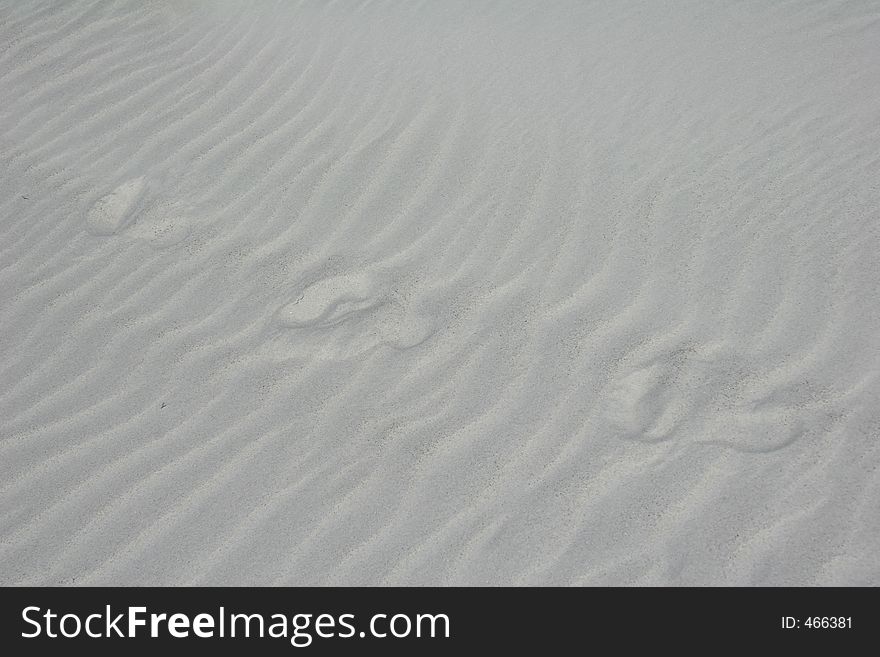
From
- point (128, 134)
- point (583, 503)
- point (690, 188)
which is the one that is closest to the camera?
point (583, 503)

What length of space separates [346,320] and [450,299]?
1.50 feet

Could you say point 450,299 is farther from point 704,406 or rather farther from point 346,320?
point 704,406

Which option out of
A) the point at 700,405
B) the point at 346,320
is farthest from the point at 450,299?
the point at 700,405

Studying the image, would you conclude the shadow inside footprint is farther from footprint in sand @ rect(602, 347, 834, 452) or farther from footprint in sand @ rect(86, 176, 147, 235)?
footprint in sand @ rect(86, 176, 147, 235)

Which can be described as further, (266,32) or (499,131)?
(266,32)

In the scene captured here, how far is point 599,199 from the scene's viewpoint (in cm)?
354

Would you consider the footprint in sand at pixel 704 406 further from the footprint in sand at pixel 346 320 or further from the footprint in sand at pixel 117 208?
the footprint in sand at pixel 117 208

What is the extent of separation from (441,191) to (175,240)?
1347 mm

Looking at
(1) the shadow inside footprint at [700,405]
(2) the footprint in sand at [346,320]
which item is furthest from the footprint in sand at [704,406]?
(2) the footprint in sand at [346,320]

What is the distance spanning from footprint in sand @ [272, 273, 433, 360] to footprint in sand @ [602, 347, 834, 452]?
0.86 meters

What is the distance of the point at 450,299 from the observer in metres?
3.14

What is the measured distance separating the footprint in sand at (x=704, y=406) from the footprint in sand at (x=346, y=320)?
2.82ft
